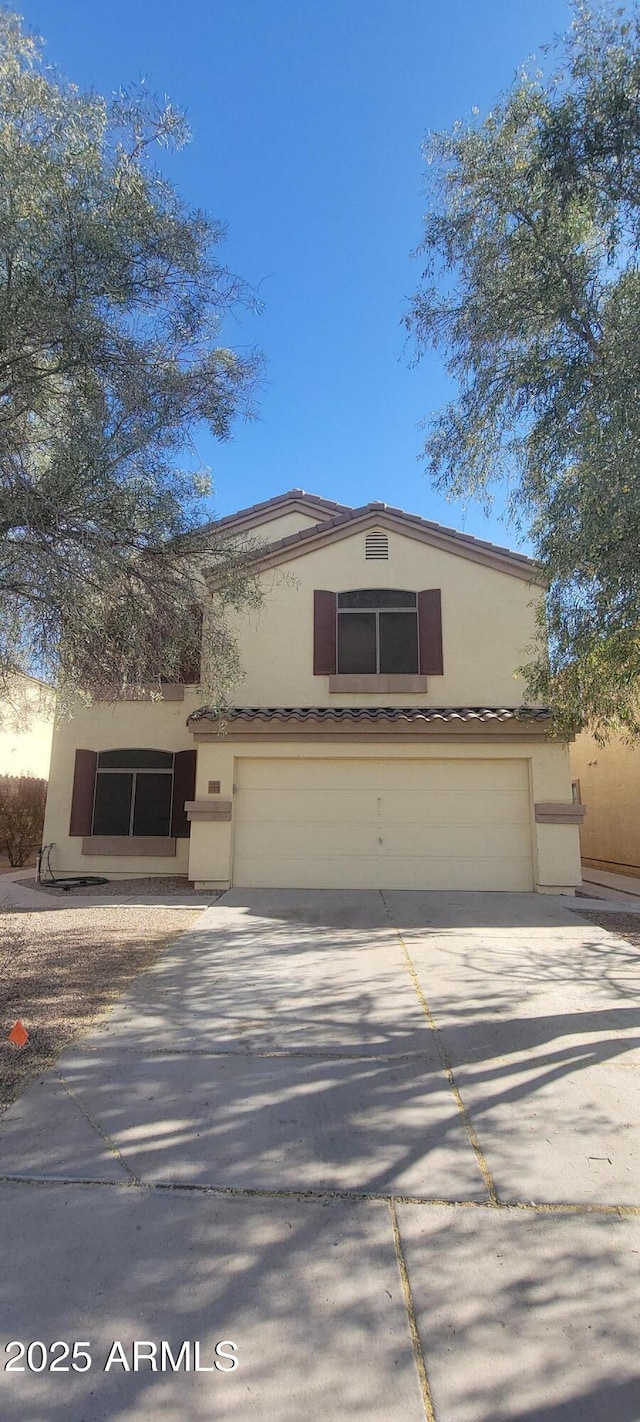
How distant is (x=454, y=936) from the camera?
26.5 feet

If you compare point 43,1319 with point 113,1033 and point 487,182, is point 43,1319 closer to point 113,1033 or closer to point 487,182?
point 113,1033

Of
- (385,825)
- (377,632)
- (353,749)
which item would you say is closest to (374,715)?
(353,749)

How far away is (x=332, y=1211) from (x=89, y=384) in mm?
6138

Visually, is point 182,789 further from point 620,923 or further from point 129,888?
point 620,923

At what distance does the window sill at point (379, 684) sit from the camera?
41.6 ft

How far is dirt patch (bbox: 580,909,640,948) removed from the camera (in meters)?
8.34

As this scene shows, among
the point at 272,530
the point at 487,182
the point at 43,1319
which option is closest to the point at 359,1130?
the point at 43,1319

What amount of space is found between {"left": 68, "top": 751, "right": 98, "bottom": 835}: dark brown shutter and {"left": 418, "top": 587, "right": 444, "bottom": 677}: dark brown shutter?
21.5 ft

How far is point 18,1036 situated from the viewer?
4672 millimetres

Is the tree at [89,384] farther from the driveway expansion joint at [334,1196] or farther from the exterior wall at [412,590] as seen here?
the exterior wall at [412,590]

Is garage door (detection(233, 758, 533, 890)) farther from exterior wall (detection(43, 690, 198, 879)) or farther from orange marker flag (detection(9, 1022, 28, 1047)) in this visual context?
orange marker flag (detection(9, 1022, 28, 1047))

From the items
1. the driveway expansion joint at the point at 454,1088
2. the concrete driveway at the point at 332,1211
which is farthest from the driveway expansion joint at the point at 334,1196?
the driveway expansion joint at the point at 454,1088

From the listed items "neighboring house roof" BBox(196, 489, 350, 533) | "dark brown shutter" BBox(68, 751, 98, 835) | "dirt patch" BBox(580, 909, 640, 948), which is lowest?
"dirt patch" BBox(580, 909, 640, 948)

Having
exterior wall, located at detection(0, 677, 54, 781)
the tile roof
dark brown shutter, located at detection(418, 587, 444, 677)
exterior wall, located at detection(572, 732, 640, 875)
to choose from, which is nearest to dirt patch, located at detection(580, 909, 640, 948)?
the tile roof
